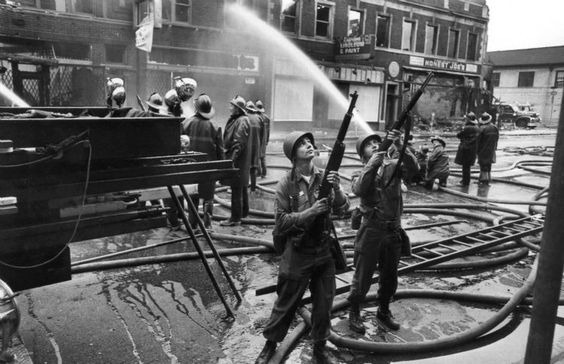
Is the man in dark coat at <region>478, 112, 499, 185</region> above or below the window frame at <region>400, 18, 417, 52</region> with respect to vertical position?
below

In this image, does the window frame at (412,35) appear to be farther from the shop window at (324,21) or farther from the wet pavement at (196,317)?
the wet pavement at (196,317)

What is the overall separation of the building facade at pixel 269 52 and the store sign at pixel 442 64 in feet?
Answer: 0.24

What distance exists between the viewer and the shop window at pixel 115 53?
18.7m

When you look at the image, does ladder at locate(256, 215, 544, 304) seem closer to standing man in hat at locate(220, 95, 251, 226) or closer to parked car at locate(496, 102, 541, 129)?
standing man in hat at locate(220, 95, 251, 226)

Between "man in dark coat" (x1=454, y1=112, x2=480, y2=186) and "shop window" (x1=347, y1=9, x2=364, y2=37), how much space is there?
55.0ft

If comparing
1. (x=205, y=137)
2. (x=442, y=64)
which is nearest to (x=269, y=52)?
(x=442, y=64)

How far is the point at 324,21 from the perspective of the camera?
25.7m

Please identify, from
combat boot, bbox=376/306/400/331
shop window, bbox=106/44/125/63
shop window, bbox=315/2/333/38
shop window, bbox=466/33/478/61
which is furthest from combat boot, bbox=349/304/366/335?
shop window, bbox=466/33/478/61

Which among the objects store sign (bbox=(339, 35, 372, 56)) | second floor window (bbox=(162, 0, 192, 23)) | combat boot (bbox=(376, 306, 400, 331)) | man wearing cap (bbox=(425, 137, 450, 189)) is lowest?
combat boot (bbox=(376, 306, 400, 331))

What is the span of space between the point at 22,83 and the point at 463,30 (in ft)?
96.5

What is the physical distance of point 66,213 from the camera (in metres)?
3.27

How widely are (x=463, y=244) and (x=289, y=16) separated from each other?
2039 centimetres

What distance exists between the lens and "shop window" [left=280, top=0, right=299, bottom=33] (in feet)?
79.0

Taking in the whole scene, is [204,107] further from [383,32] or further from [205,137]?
[383,32]
